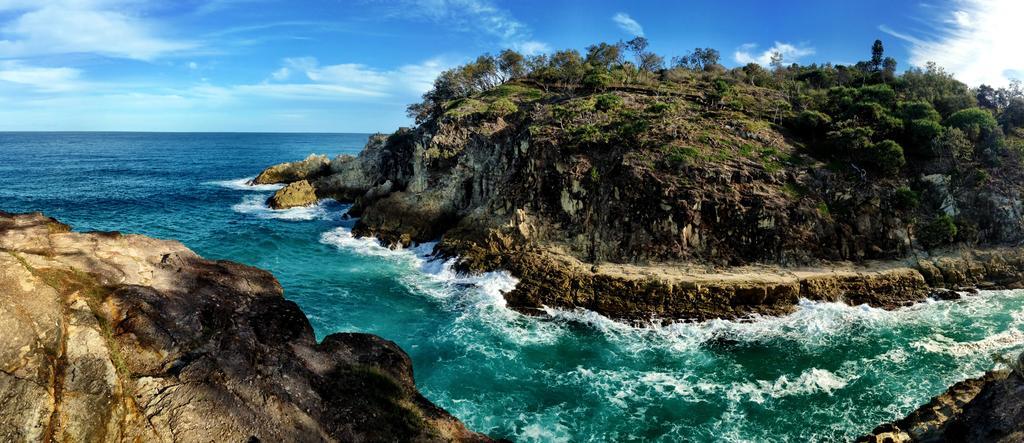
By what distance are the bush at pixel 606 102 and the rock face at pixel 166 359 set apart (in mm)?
39470

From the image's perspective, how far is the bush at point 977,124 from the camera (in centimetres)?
3975

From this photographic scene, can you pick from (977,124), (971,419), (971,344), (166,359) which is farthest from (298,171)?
(977,124)

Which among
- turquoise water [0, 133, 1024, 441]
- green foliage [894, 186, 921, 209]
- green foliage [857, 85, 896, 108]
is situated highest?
green foliage [857, 85, 896, 108]

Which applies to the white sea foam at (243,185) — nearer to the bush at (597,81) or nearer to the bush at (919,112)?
the bush at (597,81)

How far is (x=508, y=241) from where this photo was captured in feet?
123

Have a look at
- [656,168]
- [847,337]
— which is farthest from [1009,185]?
[656,168]

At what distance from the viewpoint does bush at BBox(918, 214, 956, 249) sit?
3409cm

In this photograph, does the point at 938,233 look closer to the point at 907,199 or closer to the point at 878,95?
the point at 907,199

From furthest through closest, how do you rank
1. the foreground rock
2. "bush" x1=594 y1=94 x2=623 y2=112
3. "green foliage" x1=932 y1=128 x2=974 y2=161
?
"bush" x1=594 y1=94 x2=623 y2=112, "green foliage" x1=932 y1=128 x2=974 y2=161, the foreground rock

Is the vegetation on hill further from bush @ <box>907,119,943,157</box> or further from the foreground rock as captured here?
the foreground rock

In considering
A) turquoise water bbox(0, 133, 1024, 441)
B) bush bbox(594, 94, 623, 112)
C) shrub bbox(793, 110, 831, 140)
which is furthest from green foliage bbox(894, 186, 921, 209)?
bush bbox(594, 94, 623, 112)

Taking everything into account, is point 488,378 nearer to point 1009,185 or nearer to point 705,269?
point 705,269

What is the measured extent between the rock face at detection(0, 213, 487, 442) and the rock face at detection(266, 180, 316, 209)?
47.0 metres

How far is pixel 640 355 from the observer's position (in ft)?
82.6
